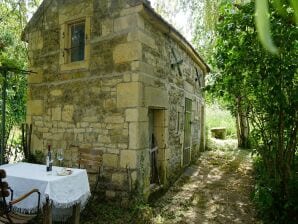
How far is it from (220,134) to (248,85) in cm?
1159

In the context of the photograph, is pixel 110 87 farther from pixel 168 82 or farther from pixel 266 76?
pixel 266 76

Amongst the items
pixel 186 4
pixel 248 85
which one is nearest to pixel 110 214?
pixel 248 85

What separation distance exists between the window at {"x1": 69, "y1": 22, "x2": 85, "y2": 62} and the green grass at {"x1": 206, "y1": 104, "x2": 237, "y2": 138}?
11268 millimetres

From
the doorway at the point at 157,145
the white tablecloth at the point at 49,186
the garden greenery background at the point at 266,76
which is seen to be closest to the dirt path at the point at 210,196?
the doorway at the point at 157,145

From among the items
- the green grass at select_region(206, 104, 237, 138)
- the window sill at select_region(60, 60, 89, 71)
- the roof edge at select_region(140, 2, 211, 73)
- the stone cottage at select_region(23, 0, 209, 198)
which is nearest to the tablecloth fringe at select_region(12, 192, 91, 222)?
the stone cottage at select_region(23, 0, 209, 198)

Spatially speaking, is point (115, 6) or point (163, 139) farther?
point (163, 139)

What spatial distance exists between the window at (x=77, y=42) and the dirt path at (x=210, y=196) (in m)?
3.45

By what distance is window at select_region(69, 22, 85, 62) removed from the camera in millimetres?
6047

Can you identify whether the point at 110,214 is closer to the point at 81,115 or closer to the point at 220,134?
the point at 81,115

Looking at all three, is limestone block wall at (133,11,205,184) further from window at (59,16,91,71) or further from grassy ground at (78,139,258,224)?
window at (59,16,91,71)

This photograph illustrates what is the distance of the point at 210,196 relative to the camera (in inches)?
252

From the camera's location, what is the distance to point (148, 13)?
530cm

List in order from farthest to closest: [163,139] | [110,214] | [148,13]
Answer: [163,139]
[148,13]
[110,214]

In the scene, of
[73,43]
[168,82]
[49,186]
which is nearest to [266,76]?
[168,82]
